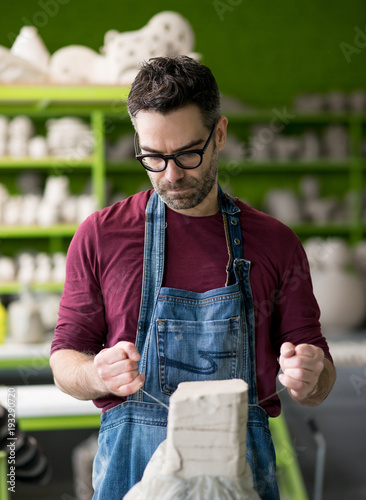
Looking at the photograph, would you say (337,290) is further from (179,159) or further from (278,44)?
(179,159)

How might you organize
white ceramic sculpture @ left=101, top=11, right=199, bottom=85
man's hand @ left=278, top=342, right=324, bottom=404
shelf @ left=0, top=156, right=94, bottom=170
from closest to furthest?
man's hand @ left=278, top=342, right=324, bottom=404 → white ceramic sculpture @ left=101, top=11, right=199, bottom=85 → shelf @ left=0, top=156, right=94, bottom=170

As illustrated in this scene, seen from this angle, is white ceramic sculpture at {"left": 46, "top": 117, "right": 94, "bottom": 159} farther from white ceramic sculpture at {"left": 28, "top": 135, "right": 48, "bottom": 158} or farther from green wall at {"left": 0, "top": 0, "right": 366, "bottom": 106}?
green wall at {"left": 0, "top": 0, "right": 366, "bottom": 106}

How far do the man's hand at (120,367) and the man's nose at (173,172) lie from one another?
349 mm

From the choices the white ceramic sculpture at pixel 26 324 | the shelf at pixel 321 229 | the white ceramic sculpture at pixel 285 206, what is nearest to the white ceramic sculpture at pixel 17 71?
the white ceramic sculpture at pixel 26 324

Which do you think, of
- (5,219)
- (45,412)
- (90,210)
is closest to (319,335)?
(45,412)

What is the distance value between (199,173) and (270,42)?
3.88 metres

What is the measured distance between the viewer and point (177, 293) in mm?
1271

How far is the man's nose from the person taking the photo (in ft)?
4.03

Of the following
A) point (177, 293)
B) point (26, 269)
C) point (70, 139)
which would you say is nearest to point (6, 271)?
point (26, 269)

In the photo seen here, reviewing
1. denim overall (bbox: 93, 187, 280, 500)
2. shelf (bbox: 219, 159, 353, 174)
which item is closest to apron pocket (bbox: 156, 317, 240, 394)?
denim overall (bbox: 93, 187, 280, 500)

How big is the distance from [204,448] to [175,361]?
0.29 m

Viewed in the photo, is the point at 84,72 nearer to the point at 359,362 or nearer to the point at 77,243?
the point at 359,362

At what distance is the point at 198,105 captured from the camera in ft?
4.01

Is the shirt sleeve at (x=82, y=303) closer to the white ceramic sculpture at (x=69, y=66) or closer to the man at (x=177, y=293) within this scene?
the man at (x=177, y=293)
